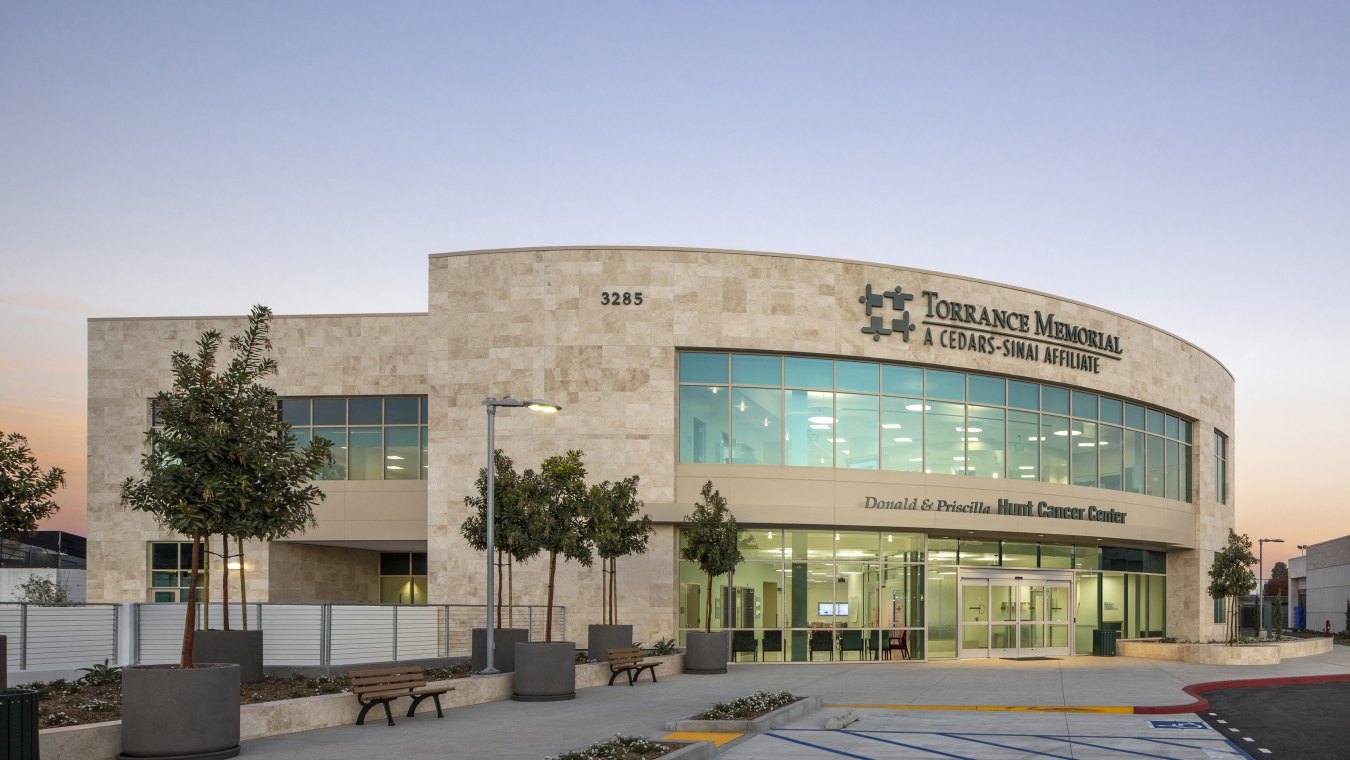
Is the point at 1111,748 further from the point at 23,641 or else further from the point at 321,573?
the point at 321,573

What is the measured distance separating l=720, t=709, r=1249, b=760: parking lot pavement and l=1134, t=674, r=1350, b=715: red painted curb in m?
0.48

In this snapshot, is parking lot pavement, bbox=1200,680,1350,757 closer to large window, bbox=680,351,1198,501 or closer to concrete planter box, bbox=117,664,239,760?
large window, bbox=680,351,1198,501

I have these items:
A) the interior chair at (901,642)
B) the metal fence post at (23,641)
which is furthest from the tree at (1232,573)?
the metal fence post at (23,641)

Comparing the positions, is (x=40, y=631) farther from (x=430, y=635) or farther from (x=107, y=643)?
(x=430, y=635)

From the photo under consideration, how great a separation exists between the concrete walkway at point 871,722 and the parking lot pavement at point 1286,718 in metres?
0.50

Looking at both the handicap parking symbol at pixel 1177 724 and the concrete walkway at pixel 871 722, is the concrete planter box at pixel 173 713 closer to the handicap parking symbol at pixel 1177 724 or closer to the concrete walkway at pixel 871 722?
the concrete walkway at pixel 871 722

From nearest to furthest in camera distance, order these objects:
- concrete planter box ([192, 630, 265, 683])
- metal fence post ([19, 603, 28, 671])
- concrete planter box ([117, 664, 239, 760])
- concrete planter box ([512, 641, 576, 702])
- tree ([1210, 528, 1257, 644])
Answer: concrete planter box ([117, 664, 239, 760]) → metal fence post ([19, 603, 28, 671]) → concrete planter box ([192, 630, 265, 683]) → concrete planter box ([512, 641, 576, 702]) → tree ([1210, 528, 1257, 644])

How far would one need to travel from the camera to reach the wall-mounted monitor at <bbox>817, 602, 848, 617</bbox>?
3297cm

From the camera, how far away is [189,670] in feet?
42.9

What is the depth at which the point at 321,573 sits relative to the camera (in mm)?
37125

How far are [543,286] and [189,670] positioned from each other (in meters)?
20.1

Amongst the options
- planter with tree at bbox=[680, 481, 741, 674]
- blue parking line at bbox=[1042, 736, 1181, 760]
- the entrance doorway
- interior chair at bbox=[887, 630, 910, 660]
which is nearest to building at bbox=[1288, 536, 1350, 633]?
the entrance doorway

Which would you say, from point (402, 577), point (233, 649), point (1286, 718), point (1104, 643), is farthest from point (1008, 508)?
point (233, 649)

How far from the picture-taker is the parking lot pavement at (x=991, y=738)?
14977 mm
